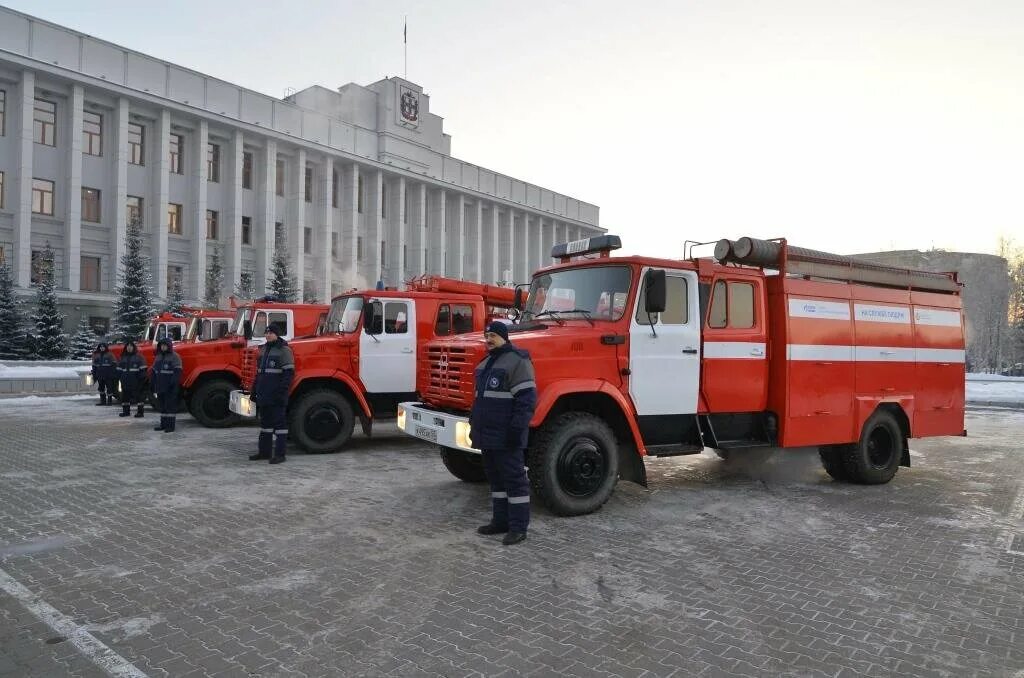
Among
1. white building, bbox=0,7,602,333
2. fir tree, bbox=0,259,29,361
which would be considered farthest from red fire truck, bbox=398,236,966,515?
white building, bbox=0,7,602,333

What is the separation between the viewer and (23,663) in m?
3.33

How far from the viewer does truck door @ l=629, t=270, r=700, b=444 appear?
21.4ft

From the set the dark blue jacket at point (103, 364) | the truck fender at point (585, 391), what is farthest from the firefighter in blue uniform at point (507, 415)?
the dark blue jacket at point (103, 364)

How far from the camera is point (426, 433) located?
6465 mm

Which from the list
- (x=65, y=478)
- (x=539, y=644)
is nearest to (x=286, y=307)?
(x=65, y=478)

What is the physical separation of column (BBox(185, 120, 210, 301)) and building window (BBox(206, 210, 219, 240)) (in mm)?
1241

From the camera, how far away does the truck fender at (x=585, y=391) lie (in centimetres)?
589

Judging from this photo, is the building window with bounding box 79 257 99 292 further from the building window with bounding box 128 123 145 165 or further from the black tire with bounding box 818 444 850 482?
the black tire with bounding box 818 444 850 482

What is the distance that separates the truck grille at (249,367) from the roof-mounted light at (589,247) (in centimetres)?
528

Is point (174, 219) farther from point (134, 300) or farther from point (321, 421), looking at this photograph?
point (321, 421)

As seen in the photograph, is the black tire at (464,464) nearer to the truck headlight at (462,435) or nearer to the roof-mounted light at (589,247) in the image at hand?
the truck headlight at (462,435)

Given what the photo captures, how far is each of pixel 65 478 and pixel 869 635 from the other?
8289mm

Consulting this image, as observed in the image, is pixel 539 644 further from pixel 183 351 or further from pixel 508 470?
pixel 183 351

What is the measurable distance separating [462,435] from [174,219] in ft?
136
